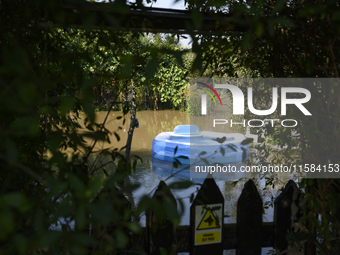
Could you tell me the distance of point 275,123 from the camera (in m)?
1.72

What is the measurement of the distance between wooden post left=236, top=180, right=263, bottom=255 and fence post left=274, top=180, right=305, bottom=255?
9 centimetres

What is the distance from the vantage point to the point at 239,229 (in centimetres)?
152

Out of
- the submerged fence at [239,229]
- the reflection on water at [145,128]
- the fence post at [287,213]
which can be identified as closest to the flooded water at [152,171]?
the reflection on water at [145,128]

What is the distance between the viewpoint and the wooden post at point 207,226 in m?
1.42

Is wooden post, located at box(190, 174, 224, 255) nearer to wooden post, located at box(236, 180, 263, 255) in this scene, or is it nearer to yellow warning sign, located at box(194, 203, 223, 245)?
yellow warning sign, located at box(194, 203, 223, 245)

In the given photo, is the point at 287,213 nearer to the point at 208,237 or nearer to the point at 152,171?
the point at 208,237

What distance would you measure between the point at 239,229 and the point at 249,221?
61 millimetres

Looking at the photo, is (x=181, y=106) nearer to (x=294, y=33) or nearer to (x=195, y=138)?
(x=195, y=138)

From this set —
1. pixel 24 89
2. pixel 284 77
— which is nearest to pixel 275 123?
pixel 284 77

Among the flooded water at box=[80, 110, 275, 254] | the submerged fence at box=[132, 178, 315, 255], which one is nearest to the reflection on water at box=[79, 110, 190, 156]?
the flooded water at box=[80, 110, 275, 254]

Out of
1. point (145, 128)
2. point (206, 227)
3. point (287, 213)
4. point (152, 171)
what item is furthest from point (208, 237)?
point (145, 128)

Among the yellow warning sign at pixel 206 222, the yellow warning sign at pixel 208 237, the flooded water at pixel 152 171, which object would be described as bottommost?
Result: the flooded water at pixel 152 171

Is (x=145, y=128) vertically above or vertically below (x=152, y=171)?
above

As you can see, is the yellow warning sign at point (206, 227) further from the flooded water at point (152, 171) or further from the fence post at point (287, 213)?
the fence post at point (287, 213)
